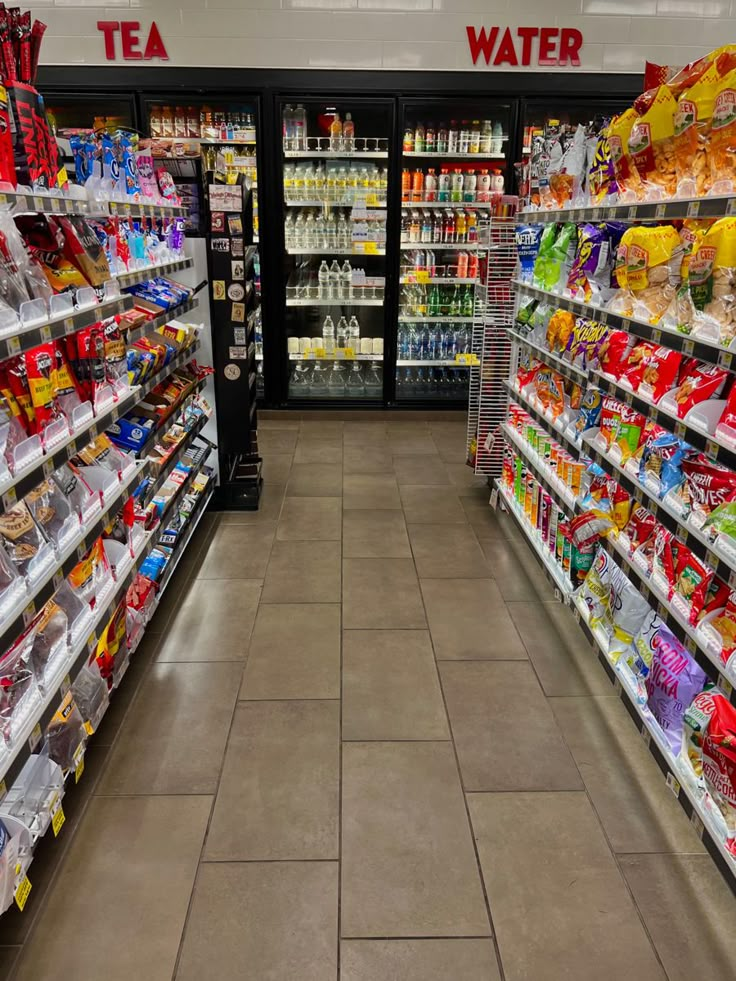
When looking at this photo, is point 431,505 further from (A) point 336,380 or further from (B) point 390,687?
(A) point 336,380

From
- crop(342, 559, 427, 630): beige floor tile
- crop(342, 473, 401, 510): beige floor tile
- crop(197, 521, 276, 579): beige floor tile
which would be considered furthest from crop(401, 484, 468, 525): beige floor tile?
crop(197, 521, 276, 579): beige floor tile

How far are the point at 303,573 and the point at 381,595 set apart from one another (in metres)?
0.48

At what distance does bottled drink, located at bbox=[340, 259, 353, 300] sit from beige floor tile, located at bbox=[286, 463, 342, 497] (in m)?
1.99

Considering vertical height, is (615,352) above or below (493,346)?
above

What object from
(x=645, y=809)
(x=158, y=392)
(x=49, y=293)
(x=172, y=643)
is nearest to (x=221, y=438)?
(x=158, y=392)

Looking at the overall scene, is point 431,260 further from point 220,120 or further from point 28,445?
point 28,445

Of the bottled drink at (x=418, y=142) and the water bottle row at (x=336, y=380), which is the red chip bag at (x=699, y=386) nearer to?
the bottled drink at (x=418, y=142)

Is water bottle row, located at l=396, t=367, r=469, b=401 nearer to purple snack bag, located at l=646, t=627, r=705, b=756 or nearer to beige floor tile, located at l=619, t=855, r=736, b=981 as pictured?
purple snack bag, located at l=646, t=627, r=705, b=756

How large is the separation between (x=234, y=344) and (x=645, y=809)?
340 centimetres

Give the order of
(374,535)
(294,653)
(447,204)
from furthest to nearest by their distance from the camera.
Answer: (447,204), (374,535), (294,653)

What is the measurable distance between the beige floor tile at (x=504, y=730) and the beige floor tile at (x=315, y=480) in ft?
7.38

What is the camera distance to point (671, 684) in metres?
2.36

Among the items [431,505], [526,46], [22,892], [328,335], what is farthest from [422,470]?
[22,892]

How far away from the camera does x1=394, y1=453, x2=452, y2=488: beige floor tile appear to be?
5.46 m
